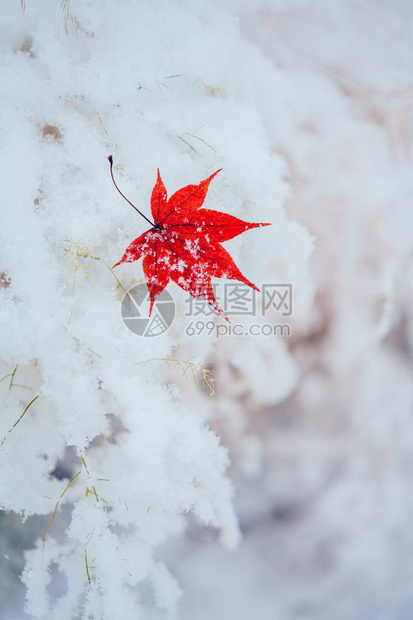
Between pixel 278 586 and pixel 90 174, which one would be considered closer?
pixel 90 174

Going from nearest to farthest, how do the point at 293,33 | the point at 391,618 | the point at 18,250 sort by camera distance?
the point at 18,250 → the point at 293,33 → the point at 391,618

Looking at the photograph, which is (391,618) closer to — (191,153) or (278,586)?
(278,586)

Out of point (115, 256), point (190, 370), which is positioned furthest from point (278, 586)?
point (115, 256)

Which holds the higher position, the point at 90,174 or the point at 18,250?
the point at 90,174
